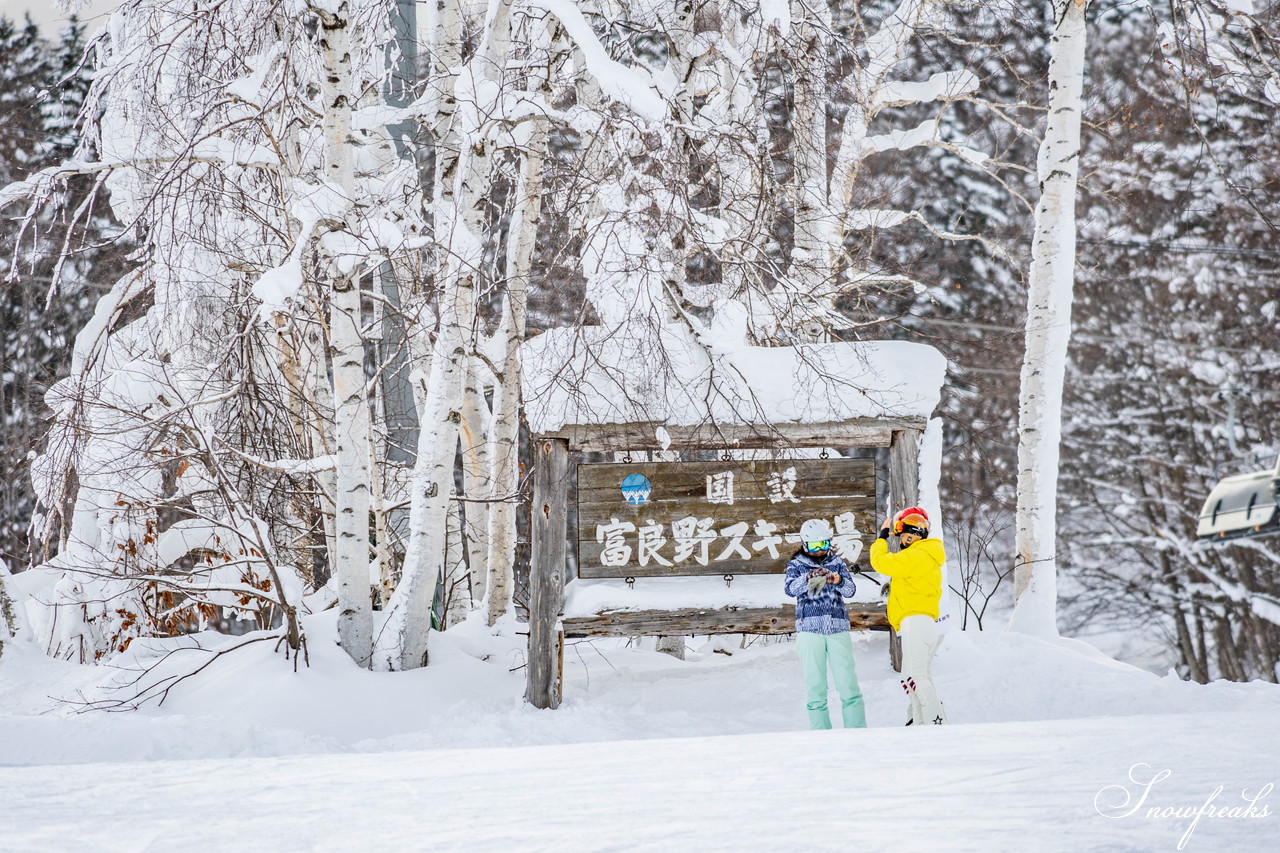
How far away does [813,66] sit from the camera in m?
6.80

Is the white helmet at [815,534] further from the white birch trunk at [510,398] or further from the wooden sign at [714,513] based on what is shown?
the white birch trunk at [510,398]

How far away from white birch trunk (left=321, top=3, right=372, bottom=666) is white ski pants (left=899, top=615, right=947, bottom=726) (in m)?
3.43

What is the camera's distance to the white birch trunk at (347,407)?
6785 millimetres

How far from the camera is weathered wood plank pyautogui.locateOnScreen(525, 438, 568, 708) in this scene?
683 centimetres

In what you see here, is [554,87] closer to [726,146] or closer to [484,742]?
[726,146]

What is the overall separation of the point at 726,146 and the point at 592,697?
3.65 meters

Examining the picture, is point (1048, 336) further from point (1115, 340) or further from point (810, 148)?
point (1115, 340)

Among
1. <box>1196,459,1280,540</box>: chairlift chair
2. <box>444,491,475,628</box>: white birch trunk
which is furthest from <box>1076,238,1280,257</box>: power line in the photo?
<box>1196,459,1280,540</box>: chairlift chair

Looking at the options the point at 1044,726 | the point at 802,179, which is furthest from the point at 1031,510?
the point at 1044,726

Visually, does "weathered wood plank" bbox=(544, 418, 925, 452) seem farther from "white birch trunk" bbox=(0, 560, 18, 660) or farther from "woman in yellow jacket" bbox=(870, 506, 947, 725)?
"white birch trunk" bbox=(0, 560, 18, 660)

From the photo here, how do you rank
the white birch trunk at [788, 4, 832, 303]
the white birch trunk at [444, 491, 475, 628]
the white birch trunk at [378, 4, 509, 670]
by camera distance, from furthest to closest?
the white birch trunk at [444, 491, 475, 628], the white birch trunk at [378, 4, 509, 670], the white birch trunk at [788, 4, 832, 303]

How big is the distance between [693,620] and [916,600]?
5.23 ft

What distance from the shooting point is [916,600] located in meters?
5.82

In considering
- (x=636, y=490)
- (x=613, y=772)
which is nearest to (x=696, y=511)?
(x=636, y=490)
